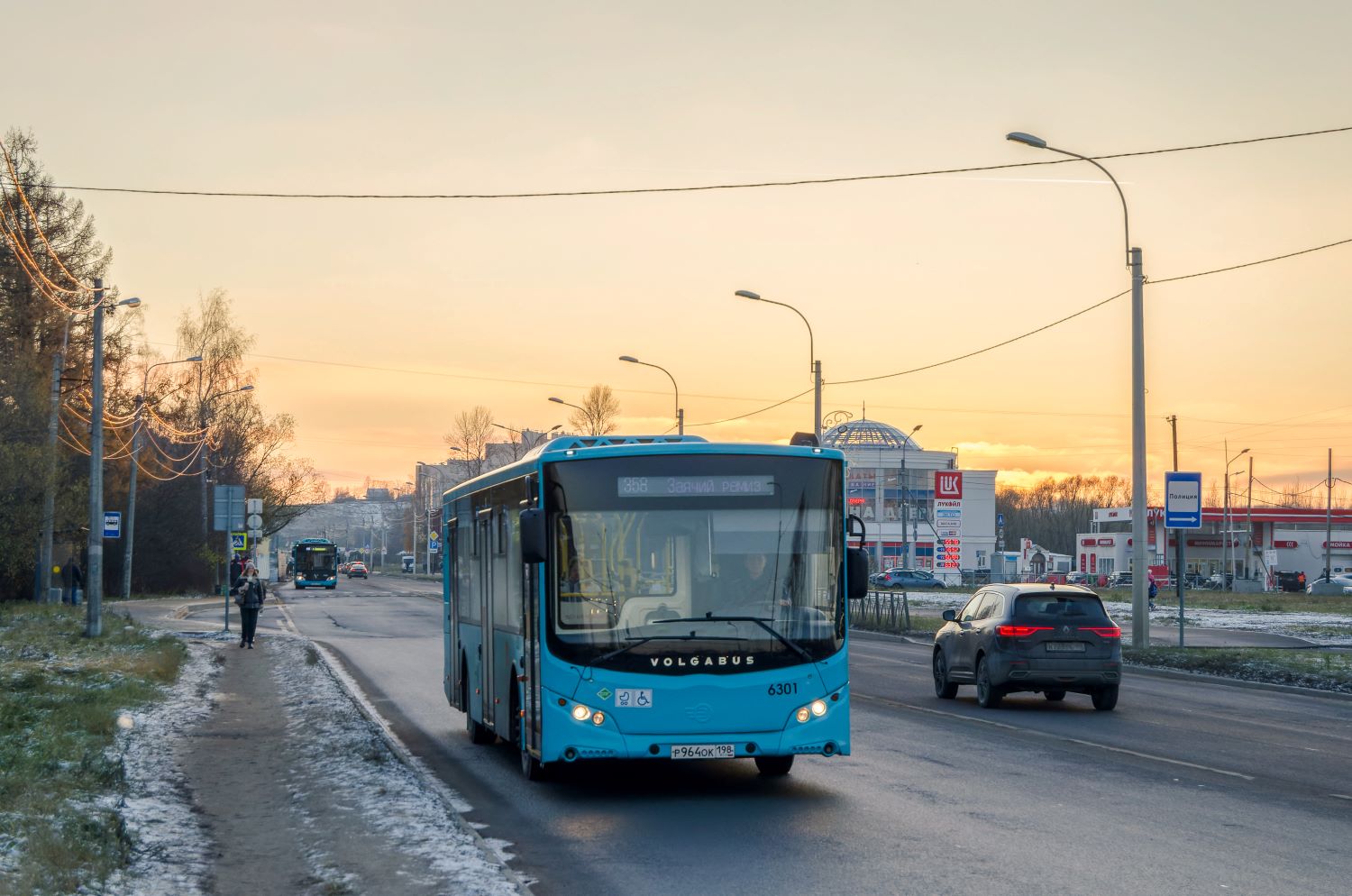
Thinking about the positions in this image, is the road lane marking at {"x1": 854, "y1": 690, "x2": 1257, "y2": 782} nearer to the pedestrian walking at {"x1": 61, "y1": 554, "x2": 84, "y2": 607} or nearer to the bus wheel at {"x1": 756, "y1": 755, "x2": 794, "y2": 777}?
the bus wheel at {"x1": 756, "y1": 755, "x2": 794, "y2": 777}

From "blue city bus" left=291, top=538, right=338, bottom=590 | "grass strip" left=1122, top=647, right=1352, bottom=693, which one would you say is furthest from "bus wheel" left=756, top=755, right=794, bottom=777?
"blue city bus" left=291, top=538, right=338, bottom=590

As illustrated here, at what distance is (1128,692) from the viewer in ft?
74.8

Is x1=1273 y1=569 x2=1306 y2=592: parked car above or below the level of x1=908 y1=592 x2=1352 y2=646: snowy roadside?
below

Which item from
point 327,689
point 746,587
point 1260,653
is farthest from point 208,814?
point 1260,653

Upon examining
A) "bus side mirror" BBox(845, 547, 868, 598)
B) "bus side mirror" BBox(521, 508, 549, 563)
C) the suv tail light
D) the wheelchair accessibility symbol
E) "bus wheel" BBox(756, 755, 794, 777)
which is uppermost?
"bus side mirror" BBox(521, 508, 549, 563)

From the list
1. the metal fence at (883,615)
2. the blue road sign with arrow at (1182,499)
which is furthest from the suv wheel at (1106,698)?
the metal fence at (883,615)

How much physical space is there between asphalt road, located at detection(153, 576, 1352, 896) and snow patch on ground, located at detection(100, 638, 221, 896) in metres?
1.95

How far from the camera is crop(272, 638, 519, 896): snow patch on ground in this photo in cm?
856

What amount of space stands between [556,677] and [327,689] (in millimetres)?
10906

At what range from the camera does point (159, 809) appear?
1112 cm

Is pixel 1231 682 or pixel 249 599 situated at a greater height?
pixel 249 599

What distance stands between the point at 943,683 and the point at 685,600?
11.1m

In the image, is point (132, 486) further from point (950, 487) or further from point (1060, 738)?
point (1060, 738)

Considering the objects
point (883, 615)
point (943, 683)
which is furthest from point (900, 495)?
point (943, 683)
